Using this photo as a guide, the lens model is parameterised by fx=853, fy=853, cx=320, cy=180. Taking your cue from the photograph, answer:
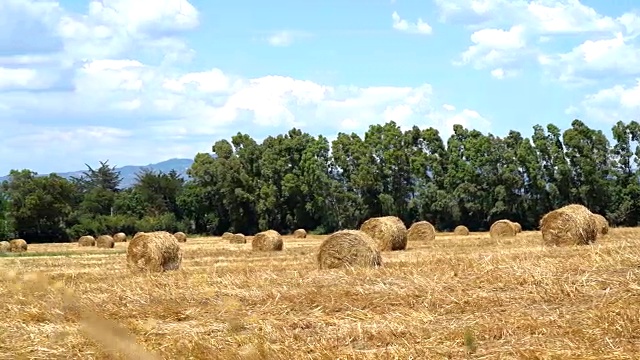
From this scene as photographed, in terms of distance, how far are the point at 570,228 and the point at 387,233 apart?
8049 millimetres

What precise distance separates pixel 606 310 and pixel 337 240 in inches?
458

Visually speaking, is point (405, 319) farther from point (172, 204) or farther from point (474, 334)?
point (172, 204)

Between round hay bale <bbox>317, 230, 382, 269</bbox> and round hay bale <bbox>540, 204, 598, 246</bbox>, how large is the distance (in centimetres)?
694

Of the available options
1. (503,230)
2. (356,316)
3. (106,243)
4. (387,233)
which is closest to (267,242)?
(387,233)

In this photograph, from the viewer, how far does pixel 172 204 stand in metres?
100

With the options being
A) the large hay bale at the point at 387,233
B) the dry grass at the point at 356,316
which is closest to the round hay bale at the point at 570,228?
the large hay bale at the point at 387,233

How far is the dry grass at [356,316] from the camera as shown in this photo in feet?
26.8

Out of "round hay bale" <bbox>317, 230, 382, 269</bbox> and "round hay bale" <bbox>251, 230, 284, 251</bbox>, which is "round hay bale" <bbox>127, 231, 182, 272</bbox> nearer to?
"round hay bale" <bbox>317, 230, 382, 269</bbox>

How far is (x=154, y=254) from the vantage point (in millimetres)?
23234

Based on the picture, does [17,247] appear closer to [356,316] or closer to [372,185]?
[372,185]

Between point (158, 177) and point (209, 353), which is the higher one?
point (158, 177)

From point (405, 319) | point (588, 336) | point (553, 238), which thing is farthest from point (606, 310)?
point (553, 238)

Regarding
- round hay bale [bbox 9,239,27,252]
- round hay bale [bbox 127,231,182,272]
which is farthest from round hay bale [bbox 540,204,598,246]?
round hay bale [bbox 9,239,27,252]

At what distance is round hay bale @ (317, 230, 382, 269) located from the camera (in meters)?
20.0
